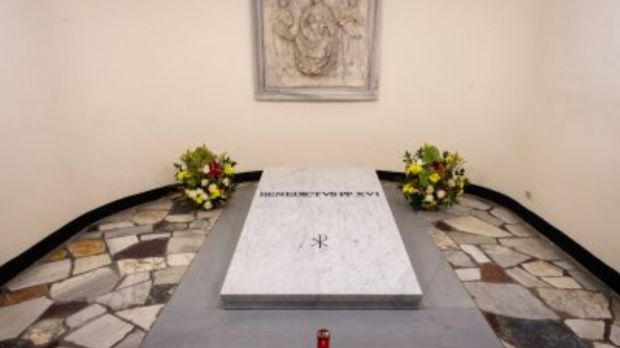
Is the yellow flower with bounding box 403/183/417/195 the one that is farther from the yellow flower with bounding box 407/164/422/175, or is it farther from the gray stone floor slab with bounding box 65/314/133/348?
the gray stone floor slab with bounding box 65/314/133/348

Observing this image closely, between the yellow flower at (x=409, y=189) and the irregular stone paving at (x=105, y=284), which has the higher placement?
the yellow flower at (x=409, y=189)

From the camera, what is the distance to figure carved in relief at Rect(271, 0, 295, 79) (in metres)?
4.35

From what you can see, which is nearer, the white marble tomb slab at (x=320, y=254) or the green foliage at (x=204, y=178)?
the white marble tomb slab at (x=320, y=254)

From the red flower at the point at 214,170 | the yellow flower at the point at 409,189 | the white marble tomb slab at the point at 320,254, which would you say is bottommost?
the white marble tomb slab at the point at 320,254

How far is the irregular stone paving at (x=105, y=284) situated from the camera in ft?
7.84

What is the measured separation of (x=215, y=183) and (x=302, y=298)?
188 centimetres

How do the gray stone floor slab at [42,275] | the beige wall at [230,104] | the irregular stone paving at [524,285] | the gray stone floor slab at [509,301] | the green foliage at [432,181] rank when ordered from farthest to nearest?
1. the green foliage at [432,181]
2. the beige wall at [230,104]
3. the gray stone floor slab at [42,275]
4. the gray stone floor slab at [509,301]
5. the irregular stone paving at [524,285]

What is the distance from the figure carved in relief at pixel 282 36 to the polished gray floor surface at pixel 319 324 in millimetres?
2389

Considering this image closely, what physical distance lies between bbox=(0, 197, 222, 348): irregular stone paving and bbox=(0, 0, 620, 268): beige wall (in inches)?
12.6

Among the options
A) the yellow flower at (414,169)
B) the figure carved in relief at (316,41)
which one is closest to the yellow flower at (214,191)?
the figure carved in relief at (316,41)

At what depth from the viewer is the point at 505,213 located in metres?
4.11

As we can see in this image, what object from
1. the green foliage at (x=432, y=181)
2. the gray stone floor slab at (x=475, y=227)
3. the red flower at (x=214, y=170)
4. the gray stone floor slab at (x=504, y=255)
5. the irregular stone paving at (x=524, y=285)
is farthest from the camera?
the red flower at (x=214, y=170)

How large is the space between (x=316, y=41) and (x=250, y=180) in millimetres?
1618

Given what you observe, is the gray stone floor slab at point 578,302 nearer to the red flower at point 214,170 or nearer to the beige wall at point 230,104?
the beige wall at point 230,104
